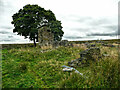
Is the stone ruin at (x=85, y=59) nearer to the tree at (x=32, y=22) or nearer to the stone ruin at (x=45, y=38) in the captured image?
the stone ruin at (x=45, y=38)

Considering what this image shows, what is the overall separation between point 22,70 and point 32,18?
2040 cm

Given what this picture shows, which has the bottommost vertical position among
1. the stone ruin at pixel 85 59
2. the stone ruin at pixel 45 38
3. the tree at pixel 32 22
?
the stone ruin at pixel 85 59

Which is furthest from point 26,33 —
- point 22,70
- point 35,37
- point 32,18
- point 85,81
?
point 85,81

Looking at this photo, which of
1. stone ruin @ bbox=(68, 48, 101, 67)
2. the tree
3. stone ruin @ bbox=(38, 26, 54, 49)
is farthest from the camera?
the tree

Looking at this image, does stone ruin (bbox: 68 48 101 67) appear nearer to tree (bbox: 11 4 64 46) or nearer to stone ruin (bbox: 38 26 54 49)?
stone ruin (bbox: 38 26 54 49)

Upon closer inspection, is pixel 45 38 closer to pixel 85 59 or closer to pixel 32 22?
pixel 32 22

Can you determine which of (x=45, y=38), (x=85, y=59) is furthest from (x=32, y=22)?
(x=85, y=59)

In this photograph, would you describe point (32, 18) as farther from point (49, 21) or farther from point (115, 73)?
point (115, 73)

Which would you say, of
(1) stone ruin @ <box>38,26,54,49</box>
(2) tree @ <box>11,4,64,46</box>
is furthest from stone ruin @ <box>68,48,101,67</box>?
(2) tree @ <box>11,4,64,46</box>

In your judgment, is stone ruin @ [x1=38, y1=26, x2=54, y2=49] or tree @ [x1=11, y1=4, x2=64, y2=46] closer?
stone ruin @ [x1=38, y1=26, x2=54, y2=49]

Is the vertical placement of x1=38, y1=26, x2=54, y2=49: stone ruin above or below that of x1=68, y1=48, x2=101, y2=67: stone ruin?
above

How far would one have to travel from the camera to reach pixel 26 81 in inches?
193

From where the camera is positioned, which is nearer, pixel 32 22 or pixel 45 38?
pixel 45 38

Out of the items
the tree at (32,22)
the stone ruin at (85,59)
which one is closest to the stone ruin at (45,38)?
the tree at (32,22)
